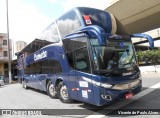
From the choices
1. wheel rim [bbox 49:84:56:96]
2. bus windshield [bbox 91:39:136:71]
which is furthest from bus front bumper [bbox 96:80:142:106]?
wheel rim [bbox 49:84:56:96]

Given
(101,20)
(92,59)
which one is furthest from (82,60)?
(101,20)

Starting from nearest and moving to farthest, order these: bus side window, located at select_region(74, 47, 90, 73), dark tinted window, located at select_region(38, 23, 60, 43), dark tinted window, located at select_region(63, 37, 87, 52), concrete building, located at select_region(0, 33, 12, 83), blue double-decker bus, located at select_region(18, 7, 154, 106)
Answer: blue double-decker bus, located at select_region(18, 7, 154, 106) → bus side window, located at select_region(74, 47, 90, 73) → dark tinted window, located at select_region(63, 37, 87, 52) → dark tinted window, located at select_region(38, 23, 60, 43) → concrete building, located at select_region(0, 33, 12, 83)

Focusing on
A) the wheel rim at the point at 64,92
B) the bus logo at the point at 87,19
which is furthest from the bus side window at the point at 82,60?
the wheel rim at the point at 64,92

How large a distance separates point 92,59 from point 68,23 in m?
2.54

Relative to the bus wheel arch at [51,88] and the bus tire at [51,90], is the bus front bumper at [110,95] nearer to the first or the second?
the bus wheel arch at [51,88]

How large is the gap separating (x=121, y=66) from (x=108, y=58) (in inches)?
21.9

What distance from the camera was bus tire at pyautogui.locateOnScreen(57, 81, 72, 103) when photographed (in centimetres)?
950

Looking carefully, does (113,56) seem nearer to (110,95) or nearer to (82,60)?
(82,60)

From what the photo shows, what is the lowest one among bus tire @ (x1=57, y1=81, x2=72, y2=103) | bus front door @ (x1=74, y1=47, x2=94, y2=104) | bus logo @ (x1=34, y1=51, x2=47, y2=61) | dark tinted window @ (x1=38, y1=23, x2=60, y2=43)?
bus tire @ (x1=57, y1=81, x2=72, y2=103)

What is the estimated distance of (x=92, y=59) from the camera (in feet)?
24.0

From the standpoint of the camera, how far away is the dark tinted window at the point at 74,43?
306 inches

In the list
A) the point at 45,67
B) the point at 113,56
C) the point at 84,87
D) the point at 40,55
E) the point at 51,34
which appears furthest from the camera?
the point at 40,55

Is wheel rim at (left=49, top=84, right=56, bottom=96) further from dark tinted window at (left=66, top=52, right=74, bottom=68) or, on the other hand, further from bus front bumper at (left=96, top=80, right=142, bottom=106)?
bus front bumper at (left=96, top=80, right=142, bottom=106)

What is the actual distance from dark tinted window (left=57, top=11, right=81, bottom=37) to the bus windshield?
1.39m
